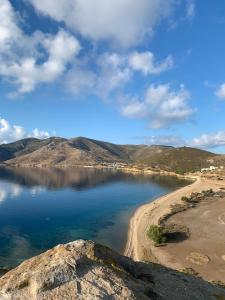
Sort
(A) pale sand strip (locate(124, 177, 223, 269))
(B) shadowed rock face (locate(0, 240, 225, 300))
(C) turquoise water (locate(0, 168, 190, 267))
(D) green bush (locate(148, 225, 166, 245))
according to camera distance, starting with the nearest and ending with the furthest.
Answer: (B) shadowed rock face (locate(0, 240, 225, 300)), (A) pale sand strip (locate(124, 177, 223, 269)), (D) green bush (locate(148, 225, 166, 245)), (C) turquoise water (locate(0, 168, 190, 267))

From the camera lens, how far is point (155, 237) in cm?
6675

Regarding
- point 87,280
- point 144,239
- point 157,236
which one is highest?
point 87,280

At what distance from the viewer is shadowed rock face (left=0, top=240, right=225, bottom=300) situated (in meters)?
13.4

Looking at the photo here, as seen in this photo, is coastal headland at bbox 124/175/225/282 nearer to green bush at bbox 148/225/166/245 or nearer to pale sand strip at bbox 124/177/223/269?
pale sand strip at bbox 124/177/223/269

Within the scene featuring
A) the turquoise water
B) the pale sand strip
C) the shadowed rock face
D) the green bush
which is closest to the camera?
the shadowed rock face

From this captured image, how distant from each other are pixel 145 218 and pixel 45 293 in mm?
82125

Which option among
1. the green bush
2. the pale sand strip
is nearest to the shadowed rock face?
the pale sand strip

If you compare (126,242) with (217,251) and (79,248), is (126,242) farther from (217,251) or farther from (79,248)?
(79,248)

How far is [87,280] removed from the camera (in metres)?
14.1

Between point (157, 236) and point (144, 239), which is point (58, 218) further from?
point (157, 236)

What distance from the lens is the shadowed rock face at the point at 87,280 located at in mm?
13445

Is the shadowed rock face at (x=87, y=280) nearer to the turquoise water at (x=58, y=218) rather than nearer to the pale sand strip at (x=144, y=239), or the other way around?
the pale sand strip at (x=144, y=239)

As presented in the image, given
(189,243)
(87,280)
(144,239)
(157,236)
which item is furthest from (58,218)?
(87,280)

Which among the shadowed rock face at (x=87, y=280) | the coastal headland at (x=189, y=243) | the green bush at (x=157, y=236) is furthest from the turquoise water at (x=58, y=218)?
the shadowed rock face at (x=87, y=280)
